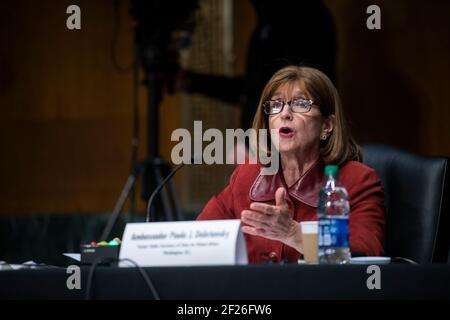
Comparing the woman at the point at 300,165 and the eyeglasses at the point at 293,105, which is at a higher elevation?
the eyeglasses at the point at 293,105

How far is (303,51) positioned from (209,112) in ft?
6.68

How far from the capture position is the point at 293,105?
2250 mm

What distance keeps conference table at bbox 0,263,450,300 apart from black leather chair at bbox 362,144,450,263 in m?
0.75

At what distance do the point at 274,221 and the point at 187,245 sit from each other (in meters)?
0.32

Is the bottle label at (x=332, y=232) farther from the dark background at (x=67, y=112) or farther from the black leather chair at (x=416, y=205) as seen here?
the dark background at (x=67, y=112)

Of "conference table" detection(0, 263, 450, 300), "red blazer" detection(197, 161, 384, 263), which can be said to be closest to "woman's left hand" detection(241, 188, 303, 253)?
"red blazer" detection(197, 161, 384, 263)

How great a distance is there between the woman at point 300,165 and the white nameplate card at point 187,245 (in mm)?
532

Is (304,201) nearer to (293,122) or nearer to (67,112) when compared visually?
(293,122)

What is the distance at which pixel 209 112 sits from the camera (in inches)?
203

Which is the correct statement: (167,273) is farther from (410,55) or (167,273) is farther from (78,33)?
(78,33)

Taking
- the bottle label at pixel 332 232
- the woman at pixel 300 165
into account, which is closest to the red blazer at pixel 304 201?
the woman at pixel 300 165

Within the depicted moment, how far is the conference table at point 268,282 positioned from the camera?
139 cm

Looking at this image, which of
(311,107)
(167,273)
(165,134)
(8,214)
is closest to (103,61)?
(165,134)
